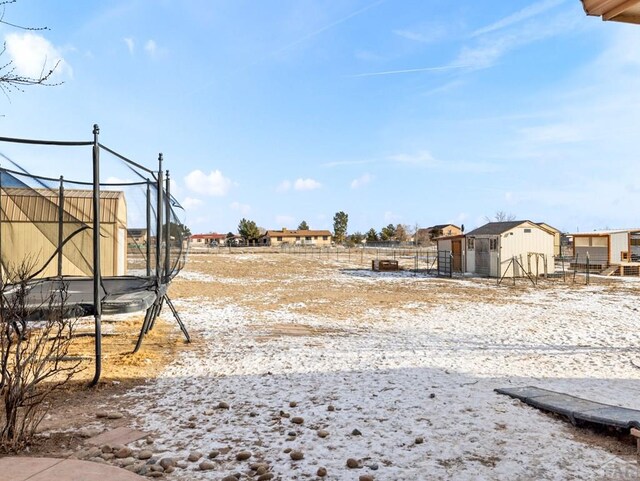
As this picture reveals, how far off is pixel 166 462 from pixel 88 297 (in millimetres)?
4194

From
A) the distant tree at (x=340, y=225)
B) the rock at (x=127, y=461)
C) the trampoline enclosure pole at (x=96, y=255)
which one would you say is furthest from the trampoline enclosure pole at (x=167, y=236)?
the distant tree at (x=340, y=225)

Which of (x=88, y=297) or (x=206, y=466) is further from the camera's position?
(x=88, y=297)

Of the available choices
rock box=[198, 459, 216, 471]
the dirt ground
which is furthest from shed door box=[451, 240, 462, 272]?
rock box=[198, 459, 216, 471]

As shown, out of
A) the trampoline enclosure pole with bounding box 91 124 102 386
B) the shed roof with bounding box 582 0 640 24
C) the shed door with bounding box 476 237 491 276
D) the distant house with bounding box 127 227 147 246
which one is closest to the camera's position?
the shed roof with bounding box 582 0 640 24

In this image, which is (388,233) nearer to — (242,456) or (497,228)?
(497,228)

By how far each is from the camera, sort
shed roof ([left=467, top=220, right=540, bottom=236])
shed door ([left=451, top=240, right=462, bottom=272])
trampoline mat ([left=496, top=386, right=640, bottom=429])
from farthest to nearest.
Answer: shed door ([left=451, top=240, right=462, bottom=272]), shed roof ([left=467, top=220, right=540, bottom=236]), trampoline mat ([left=496, top=386, right=640, bottom=429])

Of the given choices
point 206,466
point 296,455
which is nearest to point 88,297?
point 206,466

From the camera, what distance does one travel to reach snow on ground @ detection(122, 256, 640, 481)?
325 cm

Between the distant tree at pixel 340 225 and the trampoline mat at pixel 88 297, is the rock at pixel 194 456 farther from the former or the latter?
the distant tree at pixel 340 225

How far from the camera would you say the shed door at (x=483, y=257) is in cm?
2310

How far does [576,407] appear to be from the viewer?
4016mm

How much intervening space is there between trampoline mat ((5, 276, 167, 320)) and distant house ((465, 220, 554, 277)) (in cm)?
1851

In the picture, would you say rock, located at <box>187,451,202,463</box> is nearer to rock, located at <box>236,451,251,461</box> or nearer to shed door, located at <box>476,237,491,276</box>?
rock, located at <box>236,451,251,461</box>

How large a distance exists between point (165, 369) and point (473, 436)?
13.3 feet
